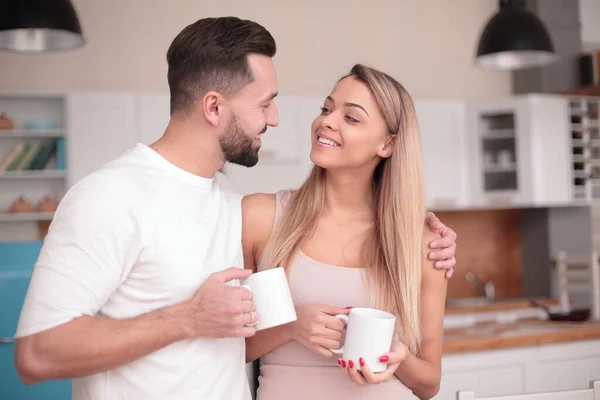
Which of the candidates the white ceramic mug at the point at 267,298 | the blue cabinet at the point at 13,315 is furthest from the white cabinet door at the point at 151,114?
the white ceramic mug at the point at 267,298

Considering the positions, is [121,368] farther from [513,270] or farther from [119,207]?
[513,270]

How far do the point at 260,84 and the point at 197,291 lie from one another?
46 centimetres

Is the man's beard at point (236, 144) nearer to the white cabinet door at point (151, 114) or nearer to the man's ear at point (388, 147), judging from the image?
the man's ear at point (388, 147)

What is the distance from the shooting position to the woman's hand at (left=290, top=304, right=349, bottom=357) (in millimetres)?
1477

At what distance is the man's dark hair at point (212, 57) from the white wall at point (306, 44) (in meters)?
3.47

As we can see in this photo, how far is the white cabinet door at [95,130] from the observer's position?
426cm

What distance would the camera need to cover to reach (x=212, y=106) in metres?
1.44

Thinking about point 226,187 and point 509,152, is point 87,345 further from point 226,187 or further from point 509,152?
point 509,152

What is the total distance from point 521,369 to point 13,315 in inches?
104

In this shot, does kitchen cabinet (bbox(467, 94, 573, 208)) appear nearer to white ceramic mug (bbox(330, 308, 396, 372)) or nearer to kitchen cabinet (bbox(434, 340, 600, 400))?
kitchen cabinet (bbox(434, 340, 600, 400))

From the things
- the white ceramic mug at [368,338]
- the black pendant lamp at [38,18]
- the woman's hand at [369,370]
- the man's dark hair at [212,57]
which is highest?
the black pendant lamp at [38,18]

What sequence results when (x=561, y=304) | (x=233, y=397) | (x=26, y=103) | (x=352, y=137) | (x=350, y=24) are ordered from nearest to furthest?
(x=233, y=397) → (x=352, y=137) → (x=26, y=103) → (x=561, y=304) → (x=350, y=24)

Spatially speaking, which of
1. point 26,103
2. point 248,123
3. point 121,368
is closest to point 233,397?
point 121,368

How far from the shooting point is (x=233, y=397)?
4.64 ft
